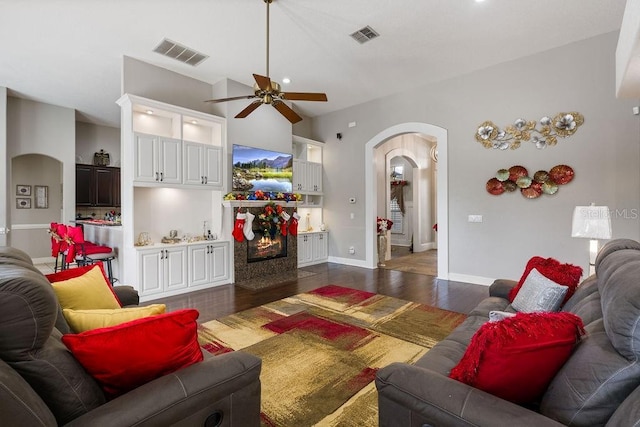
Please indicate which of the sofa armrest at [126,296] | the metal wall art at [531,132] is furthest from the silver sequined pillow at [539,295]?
the metal wall art at [531,132]

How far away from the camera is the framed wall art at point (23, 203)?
7.27 m

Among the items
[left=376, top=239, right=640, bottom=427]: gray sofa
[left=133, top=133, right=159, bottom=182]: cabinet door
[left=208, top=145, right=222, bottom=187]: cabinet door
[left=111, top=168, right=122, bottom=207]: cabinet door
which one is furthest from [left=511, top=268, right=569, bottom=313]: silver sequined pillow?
[left=111, top=168, right=122, bottom=207]: cabinet door

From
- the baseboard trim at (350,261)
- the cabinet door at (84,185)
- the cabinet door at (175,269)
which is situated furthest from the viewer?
the cabinet door at (84,185)

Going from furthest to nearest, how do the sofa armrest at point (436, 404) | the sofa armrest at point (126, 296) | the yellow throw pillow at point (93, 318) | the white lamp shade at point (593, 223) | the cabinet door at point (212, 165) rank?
the cabinet door at point (212, 165) → the white lamp shade at point (593, 223) → the sofa armrest at point (126, 296) → the yellow throw pillow at point (93, 318) → the sofa armrest at point (436, 404)

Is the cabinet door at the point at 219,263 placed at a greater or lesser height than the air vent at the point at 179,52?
lesser

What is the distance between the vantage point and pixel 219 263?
5.15 metres

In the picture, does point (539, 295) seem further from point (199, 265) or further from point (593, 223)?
point (199, 265)

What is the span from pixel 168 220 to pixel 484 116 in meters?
5.50

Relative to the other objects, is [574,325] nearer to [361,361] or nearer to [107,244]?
[361,361]

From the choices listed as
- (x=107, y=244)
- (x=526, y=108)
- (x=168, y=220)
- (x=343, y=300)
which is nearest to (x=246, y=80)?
(x=168, y=220)

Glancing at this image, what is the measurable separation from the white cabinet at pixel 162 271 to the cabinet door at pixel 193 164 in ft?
3.60

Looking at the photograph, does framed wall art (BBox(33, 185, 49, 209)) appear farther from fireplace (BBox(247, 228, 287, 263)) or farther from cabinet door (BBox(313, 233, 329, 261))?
cabinet door (BBox(313, 233, 329, 261))

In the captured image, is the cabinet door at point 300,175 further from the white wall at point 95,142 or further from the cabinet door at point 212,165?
the white wall at point 95,142

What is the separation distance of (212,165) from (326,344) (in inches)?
141
